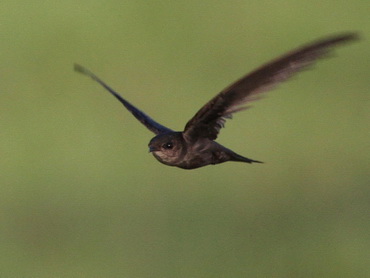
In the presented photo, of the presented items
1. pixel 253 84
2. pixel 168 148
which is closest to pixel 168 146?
pixel 168 148

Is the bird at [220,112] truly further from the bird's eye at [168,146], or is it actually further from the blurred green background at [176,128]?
the blurred green background at [176,128]

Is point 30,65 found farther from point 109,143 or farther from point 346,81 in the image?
point 346,81

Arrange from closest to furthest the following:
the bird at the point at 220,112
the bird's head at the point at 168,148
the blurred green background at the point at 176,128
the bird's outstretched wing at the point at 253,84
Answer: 1. the bird's outstretched wing at the point at 253,84
2. the bird at the point at 220,112
3. the bird's head at the point at 168,148
4. the blurred green background at the point at 176,128

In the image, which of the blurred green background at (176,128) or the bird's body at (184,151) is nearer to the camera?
the bird's body at (184,151)

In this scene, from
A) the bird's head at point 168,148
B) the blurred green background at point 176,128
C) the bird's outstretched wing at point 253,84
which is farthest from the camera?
the blurred green background at point 176,128

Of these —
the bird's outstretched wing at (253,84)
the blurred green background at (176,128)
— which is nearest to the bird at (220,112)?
the bird's outstretched wing at (253,84)

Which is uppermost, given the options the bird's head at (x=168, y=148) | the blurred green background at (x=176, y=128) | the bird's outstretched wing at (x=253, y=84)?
the blurred green background at (x=176, y=128)

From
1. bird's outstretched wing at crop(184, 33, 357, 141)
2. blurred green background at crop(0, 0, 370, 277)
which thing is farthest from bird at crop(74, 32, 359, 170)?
blurred green background at crop(0, 0, 370, 277)

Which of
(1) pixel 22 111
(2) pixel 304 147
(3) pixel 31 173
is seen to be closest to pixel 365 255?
(2) pixel 304 147
